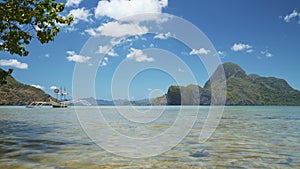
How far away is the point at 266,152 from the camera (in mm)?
12883

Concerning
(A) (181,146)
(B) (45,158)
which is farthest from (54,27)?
(A) (181,146)

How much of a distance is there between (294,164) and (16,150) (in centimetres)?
1201

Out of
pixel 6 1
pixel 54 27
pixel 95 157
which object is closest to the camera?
pixel 95 157

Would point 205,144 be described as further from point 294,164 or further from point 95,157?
point 95,157

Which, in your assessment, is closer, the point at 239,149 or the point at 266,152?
the point at 266,152

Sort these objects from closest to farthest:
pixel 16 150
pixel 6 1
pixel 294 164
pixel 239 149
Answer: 1. pixel 294 164
2. pixel 16 150
3. pixel 239 149
4. pixel 6 1

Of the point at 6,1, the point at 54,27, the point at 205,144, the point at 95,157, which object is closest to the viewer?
the point at 95,157

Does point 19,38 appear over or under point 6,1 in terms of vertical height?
under

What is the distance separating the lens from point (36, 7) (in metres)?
16.2

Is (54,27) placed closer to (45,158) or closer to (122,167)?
(45,158)

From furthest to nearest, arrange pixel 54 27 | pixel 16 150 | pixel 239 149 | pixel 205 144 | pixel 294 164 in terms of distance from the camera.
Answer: pixel 54 27 < pixel 205 144 < pixel 239 149 < pixel 16 150 < pixel 294 164

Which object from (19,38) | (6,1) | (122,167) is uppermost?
(6,1)

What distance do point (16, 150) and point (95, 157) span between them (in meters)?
4.22

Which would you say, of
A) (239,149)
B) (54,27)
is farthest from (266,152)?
(54,27)
